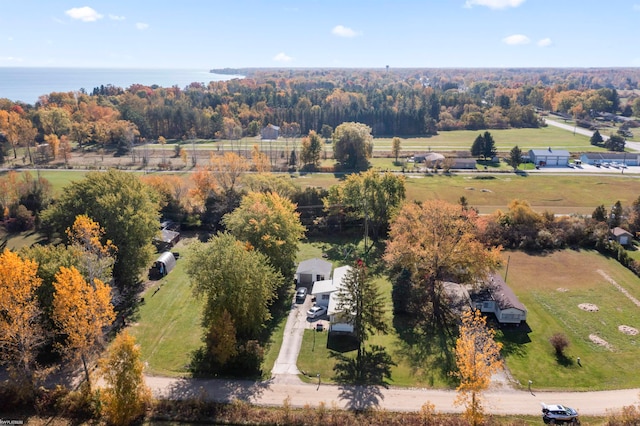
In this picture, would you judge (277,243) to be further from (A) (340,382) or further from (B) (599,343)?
(B) (599,343)

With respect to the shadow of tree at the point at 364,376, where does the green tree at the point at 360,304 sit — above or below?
above

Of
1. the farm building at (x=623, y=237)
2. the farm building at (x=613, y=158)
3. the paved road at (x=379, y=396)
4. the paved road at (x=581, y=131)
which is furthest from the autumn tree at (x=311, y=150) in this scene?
the paved road at (x=581, y=131)

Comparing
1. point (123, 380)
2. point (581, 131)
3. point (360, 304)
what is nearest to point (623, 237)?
point (360, 304)

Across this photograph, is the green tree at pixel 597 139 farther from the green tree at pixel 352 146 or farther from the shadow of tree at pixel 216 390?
the shadow of tree at pixel 216 390

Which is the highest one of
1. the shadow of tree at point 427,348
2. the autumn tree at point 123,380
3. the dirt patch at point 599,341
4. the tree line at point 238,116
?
the tree line at point 238,116

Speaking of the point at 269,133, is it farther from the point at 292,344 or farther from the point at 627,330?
the point at 627,330

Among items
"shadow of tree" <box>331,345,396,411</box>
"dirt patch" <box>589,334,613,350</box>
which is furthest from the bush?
"shadow of tree" <box>331,345,396,411</box>

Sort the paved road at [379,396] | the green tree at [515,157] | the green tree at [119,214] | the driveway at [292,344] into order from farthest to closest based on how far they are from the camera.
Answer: the green tree at [515,157], the green tree at [119,214], the driveway at [292,344], the paved road at [379,396]
